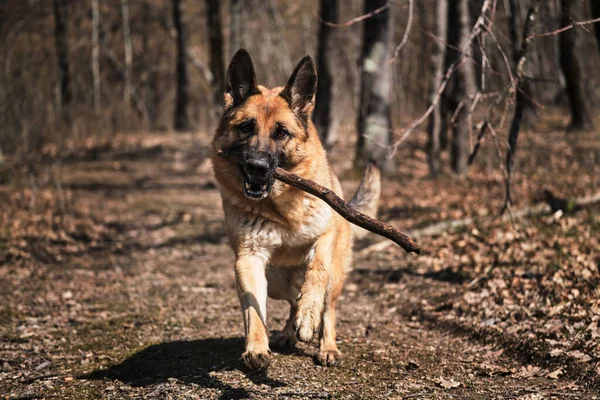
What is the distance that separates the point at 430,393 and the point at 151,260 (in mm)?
6387

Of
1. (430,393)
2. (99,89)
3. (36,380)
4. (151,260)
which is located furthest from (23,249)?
(99,89)

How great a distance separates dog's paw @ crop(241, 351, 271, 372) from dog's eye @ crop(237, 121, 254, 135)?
5.87 ft

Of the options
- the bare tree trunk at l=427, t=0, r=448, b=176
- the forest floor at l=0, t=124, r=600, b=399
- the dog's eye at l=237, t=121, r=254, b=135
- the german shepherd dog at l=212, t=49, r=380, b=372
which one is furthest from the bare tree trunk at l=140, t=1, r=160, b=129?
the dog's eye at l=237, t=121, r=254, b=135

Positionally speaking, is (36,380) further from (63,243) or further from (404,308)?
(63,243)

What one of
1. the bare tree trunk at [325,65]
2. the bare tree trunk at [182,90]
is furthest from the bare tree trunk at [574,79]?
the bare tree trunk at [182,90]

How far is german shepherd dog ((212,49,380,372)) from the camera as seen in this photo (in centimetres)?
469

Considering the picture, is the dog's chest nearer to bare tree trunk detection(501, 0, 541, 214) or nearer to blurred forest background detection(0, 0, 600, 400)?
blurred forest background detection(0, 0, 600, 400)

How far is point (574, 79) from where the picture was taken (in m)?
16.9

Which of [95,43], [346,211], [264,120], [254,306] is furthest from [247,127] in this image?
[95,43]

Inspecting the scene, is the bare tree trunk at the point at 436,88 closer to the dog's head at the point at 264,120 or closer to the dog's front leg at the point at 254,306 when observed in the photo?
the dog's head at the point at 264,120

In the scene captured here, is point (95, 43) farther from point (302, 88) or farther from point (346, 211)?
point (346, 211)

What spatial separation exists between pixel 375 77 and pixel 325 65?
455cm

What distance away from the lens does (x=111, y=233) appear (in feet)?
36.9

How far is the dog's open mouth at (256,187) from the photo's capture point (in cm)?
467
